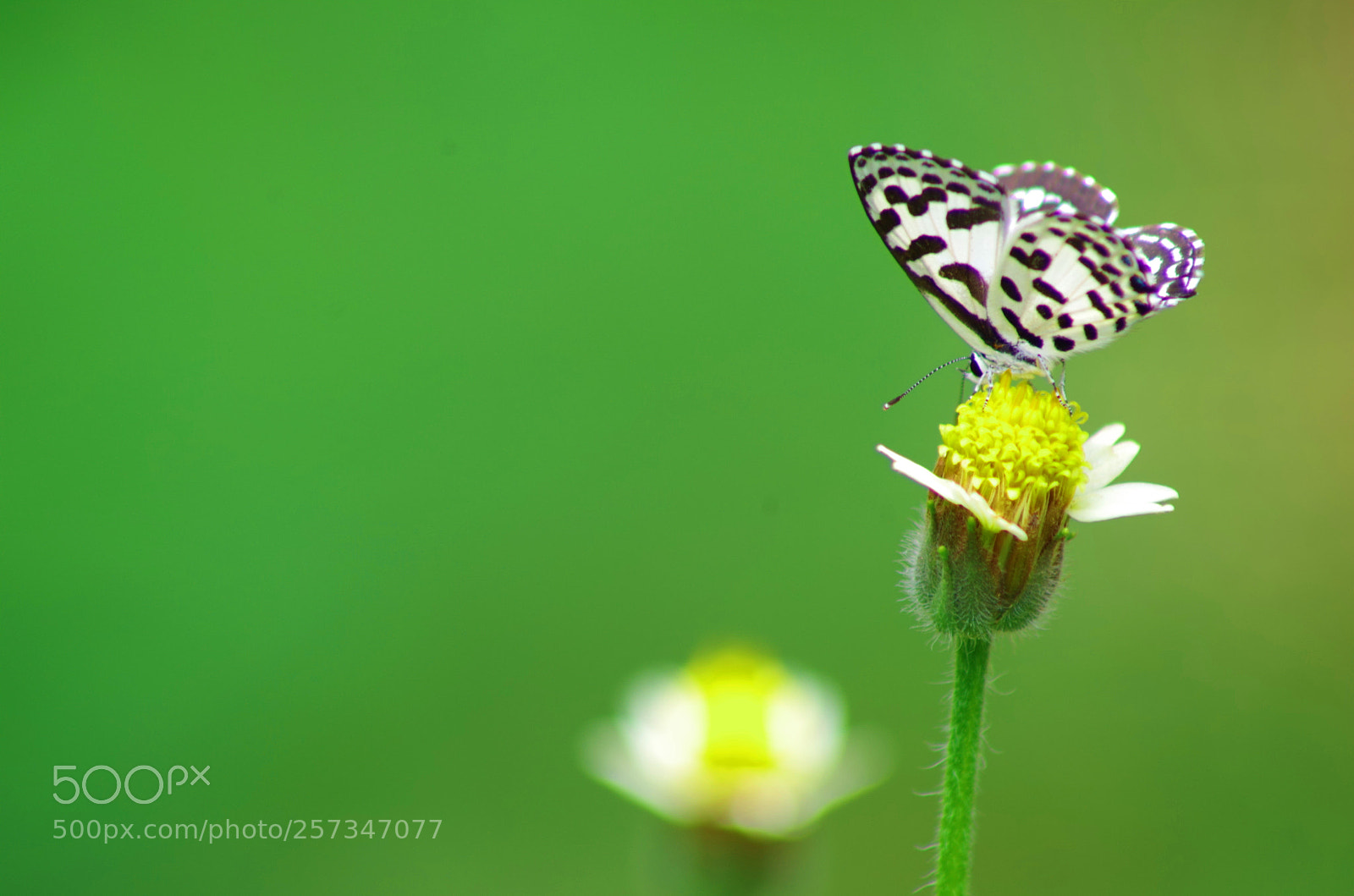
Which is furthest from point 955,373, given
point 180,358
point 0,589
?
point 0,589

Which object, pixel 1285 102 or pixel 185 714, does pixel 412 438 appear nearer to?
pixel 185 714

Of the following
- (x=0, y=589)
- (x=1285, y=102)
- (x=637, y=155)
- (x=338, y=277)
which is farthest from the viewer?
(x=1285, y=102)

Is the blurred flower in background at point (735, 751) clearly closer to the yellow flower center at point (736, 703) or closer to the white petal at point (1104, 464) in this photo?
the yellow flower center at point (736, 703)

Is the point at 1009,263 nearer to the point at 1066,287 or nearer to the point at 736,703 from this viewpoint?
the point at 1066,287

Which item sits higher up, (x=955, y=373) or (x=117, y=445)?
(x=955, y=373)

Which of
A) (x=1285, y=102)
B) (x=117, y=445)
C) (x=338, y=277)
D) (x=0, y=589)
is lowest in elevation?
(x=0, y=589)
